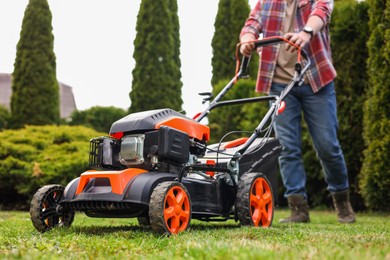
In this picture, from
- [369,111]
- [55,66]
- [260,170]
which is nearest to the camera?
[260,170]

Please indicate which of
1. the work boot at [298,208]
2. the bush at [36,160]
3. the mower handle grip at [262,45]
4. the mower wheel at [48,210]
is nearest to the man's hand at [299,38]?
the mower handle grip at [262,45]

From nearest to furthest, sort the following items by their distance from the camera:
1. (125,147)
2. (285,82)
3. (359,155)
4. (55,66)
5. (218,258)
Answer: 1. (218,258)
2. (125,147)
3. (285,82)
4. (359,155)
5. (55,66)

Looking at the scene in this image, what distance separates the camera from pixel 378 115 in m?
5.89

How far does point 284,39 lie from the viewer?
3.69 meters

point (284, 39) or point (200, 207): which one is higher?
point (284, 39)

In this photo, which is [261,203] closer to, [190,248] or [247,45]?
[247,45]

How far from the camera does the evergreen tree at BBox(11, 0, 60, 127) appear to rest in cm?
1160

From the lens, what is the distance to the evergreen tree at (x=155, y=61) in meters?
13.3

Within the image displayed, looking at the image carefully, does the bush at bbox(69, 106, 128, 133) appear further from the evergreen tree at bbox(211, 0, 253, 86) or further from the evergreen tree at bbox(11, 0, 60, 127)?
the evergreen tree at bbox(211, 0, 253, 86)

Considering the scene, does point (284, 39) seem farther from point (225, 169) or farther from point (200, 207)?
point (200, 207)

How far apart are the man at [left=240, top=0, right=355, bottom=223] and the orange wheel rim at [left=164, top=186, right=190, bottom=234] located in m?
1.69

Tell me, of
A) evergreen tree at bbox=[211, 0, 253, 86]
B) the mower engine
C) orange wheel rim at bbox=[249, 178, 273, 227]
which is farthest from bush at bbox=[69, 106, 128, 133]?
the mower engine

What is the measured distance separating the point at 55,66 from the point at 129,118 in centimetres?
965

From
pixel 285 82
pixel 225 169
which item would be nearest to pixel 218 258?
pixel 225 169
